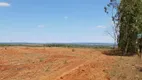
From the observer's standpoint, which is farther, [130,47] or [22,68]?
[130,47]

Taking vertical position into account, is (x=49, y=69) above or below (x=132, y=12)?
below

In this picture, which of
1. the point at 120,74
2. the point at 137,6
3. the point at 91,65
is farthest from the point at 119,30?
the point at 120,74

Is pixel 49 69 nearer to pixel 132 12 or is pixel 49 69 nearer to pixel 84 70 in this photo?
pixel 84 70

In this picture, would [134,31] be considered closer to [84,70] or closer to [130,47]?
Result: [130,47]

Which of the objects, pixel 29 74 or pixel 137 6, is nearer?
pixel 29 74

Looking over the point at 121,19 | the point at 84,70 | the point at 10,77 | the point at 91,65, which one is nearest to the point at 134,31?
the point at 121,19

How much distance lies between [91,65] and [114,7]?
19.6m

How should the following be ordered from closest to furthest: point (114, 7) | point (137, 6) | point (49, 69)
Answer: point (49, 69), point (137, 6), point (114, 7)

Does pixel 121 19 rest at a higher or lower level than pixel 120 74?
higher

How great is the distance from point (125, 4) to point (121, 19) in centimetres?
204

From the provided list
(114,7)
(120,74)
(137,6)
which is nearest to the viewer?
(120,74)

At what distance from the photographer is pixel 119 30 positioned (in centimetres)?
3884

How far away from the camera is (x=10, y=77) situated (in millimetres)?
17172

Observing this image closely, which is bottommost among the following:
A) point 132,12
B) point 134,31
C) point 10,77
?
point 10,77
